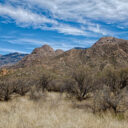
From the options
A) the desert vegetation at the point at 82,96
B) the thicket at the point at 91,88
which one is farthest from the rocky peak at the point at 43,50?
the thicket at the point at 91,88

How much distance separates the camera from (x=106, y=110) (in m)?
6.23

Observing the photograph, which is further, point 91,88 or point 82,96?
point 91,88

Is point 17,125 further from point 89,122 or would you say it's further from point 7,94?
point 7,94

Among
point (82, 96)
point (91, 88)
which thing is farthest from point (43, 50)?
point (82, 96)

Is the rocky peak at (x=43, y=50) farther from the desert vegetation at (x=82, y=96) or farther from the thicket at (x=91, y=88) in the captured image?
the thicket at (x=91, y=88)

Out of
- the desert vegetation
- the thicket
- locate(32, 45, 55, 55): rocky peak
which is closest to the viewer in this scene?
the desert vegetation

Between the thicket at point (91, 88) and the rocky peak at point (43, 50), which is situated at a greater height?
the rocky peak at point (43, 50)

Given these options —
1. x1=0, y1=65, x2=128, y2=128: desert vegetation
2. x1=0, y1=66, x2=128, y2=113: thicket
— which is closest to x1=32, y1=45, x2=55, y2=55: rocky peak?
x1=0, y1=65, x2=128, y2=128: desert vegetation

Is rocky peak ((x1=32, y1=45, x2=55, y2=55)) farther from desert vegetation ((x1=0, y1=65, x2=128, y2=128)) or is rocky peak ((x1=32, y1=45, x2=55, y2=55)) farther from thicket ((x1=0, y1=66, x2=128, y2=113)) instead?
thicket ((x1=0, y1=66, x2=128, y2=113))

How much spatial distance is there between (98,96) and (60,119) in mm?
2296

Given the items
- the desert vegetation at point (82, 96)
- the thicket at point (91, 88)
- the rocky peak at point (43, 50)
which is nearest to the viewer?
the desert vegetation at point (82, 96)

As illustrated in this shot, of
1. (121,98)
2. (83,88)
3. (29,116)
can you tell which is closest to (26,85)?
(83,88)

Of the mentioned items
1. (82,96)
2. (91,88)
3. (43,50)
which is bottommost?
(82,96)

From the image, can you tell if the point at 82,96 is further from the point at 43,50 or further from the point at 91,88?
the point at 43,50
